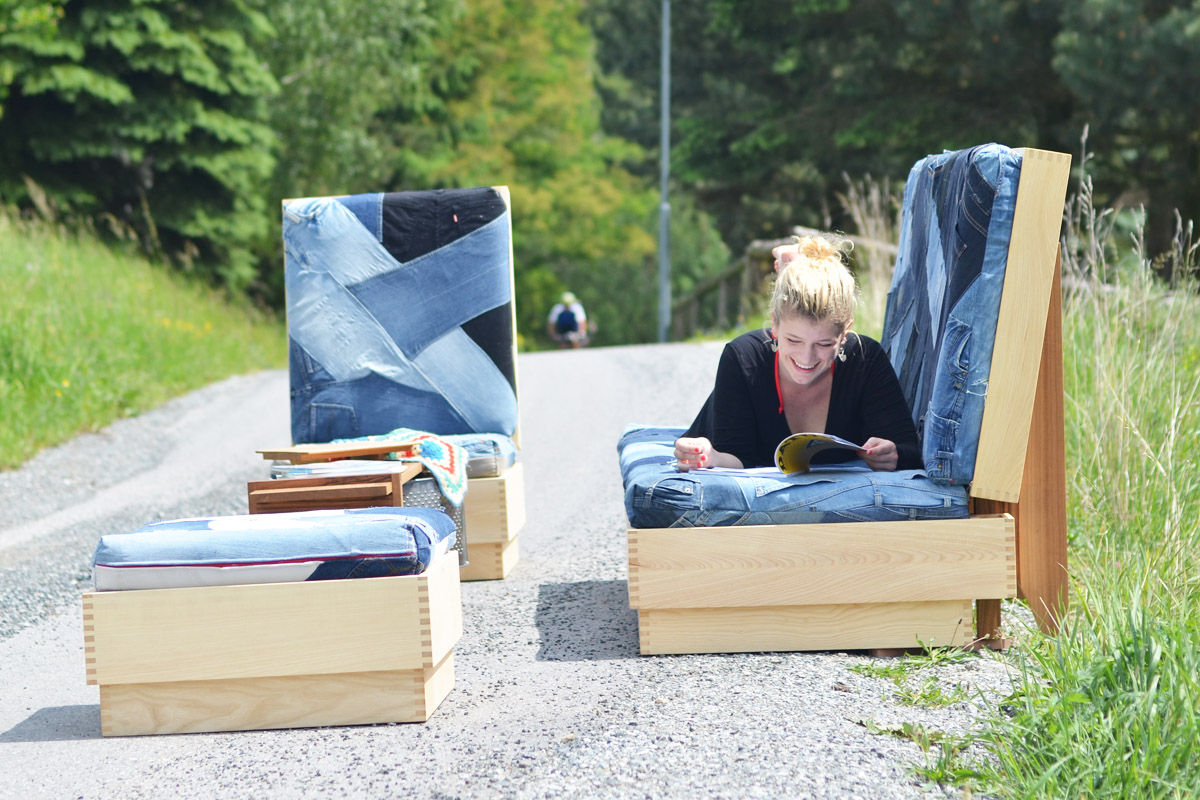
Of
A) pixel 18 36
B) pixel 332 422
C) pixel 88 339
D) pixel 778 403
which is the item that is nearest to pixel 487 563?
pixel 332 422

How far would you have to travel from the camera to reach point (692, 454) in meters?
3.86

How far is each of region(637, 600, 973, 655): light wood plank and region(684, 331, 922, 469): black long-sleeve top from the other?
1.70 feet

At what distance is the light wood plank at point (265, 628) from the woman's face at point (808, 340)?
4.52 ft

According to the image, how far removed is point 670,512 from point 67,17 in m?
12.2

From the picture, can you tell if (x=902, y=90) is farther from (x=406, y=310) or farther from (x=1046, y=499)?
(x=1046, y=499)

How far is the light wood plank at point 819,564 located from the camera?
3.49 metres

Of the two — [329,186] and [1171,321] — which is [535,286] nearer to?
[329,186]

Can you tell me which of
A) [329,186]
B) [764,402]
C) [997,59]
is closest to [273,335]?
[329,186]

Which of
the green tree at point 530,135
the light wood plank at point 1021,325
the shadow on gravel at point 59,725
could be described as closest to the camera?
the shadow on gravel at point 59,725

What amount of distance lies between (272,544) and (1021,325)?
220 centimetres

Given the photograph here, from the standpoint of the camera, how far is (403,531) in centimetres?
310

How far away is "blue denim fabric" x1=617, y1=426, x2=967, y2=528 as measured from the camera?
3.53 meters

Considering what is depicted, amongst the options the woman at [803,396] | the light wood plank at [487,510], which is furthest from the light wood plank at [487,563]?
the woman at [803,396]

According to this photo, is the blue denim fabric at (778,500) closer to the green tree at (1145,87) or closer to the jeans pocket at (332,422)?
the jeans pocket at (332,422)
